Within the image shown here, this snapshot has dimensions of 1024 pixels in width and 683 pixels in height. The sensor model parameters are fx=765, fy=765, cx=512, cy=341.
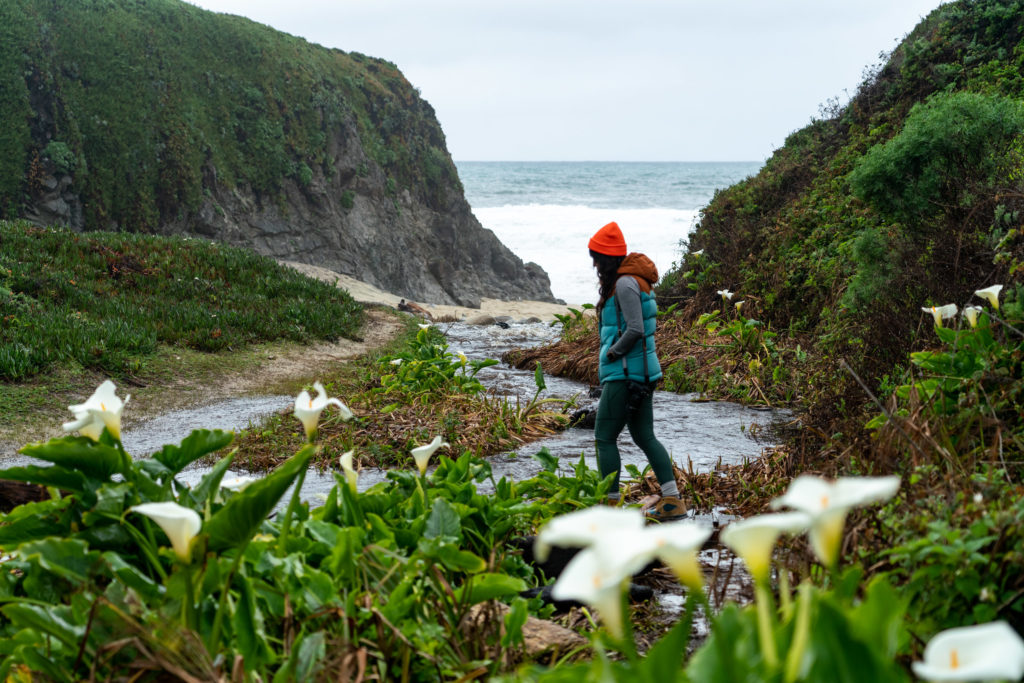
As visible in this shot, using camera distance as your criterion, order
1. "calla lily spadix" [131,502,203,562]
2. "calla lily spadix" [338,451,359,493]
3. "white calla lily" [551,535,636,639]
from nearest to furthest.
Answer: "white calla lily" [551,535,636,639] < "calla lily spadix" [131,502,203,562] < "calla lily spadix" [338,451,359,493]

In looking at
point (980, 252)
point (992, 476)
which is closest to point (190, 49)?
point (980, 252)

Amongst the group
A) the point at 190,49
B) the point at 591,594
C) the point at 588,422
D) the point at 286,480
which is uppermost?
the point at 190,49

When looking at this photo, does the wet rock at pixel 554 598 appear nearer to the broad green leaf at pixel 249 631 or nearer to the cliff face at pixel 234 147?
the broad green leaf at pixel 249 631

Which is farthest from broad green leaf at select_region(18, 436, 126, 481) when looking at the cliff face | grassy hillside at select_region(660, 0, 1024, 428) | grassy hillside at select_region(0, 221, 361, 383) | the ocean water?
the ocean water

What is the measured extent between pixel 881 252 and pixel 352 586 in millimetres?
6227

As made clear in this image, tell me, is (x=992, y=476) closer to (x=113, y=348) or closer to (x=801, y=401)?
(x=801, y=401)

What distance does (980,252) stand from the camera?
5250 mm

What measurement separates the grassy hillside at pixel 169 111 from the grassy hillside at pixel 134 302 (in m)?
9.17

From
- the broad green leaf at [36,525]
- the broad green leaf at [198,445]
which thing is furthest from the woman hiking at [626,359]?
the broad green leaf at [36,525]

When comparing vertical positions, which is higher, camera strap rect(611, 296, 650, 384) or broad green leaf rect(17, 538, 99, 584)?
camera strap rect(611, 296, 650, 384)

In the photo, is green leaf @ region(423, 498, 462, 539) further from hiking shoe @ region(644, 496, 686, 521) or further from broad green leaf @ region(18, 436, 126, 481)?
hiking shoe @ region(644, 496, 686, 521)

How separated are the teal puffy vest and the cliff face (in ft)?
72.0

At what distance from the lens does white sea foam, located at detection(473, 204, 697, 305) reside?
42.5 metres

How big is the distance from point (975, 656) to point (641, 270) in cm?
370
